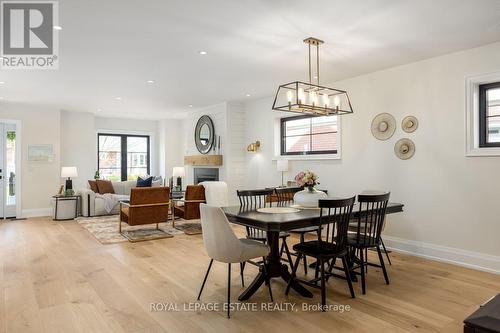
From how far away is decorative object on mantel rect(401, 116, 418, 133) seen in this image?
455 cm

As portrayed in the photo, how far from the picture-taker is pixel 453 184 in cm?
418

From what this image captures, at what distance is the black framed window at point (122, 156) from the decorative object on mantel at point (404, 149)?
792cm

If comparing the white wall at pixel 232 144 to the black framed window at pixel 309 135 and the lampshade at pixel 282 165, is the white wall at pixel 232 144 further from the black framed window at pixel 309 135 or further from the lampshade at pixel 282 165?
the lampshade at pixel 282 165

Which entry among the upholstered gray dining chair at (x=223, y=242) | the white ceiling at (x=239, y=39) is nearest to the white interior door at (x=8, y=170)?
the white ceiling at (x=239, y=39)

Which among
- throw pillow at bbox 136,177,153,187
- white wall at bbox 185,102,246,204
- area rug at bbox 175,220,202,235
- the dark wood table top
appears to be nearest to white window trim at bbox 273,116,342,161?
white wall at bbox 185,102,246,204

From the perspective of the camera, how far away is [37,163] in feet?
26.0

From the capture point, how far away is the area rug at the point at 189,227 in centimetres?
602

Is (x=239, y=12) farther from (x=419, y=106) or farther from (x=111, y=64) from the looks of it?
(x=419, y=106)

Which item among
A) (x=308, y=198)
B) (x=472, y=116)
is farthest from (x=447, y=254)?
(x=308, y=198)

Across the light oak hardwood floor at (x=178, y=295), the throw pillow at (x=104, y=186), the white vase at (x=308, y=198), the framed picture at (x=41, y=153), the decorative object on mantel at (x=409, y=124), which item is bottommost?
the light oak hardwood floor at (x=178, y=295)

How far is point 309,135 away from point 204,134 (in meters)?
3.02

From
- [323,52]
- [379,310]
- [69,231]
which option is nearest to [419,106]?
[323,52]

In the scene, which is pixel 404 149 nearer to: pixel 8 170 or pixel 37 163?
pixel 37 163

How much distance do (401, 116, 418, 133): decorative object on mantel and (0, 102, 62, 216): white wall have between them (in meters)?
7.73
